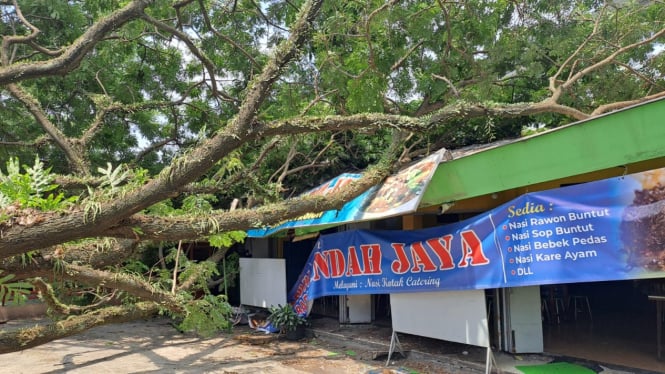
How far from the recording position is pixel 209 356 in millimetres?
8406

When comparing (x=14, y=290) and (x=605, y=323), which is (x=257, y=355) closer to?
(x=14, y=290)

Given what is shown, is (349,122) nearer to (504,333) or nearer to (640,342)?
(504,333)

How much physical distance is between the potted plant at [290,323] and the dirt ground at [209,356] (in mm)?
188

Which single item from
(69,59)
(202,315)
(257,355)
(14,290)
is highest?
(69,59)

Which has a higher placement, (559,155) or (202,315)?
(559,155)

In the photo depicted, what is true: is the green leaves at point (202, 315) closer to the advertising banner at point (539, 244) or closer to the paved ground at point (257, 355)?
the paved ground at point (257, 355)

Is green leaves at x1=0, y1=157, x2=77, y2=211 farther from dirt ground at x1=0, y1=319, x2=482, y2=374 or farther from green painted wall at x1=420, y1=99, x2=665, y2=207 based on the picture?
dirt ground at x1=0, y1=319, x2=482, y2=374

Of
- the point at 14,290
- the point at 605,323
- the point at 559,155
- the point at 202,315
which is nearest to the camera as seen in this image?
the point at 14,290

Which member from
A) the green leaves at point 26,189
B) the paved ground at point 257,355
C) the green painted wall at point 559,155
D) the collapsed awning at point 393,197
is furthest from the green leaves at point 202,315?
the green painted wall at point 559,155

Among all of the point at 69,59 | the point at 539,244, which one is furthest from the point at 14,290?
the point at 539,244

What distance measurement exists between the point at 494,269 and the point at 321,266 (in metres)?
3.91

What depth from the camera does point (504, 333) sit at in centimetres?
700

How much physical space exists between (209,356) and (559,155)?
6631 mm

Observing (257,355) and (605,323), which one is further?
(605,323)
